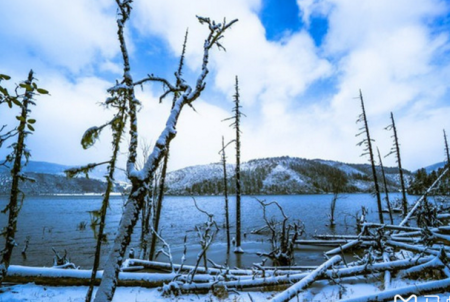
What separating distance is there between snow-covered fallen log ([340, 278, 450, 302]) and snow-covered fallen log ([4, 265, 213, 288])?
4.40 meters

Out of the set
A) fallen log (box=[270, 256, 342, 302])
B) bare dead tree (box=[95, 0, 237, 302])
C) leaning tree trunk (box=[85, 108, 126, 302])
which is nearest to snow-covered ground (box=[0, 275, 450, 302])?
fallen log (box=[270, 256, 342, 302])

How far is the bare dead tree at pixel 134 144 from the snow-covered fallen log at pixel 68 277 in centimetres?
351

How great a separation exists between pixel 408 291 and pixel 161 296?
6.52 metres

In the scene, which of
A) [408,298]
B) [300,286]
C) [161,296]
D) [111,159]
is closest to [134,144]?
[111,159]

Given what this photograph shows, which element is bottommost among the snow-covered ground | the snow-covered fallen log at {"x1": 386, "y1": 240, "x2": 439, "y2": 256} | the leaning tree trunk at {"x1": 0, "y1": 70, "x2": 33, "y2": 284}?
the snow-covered ground

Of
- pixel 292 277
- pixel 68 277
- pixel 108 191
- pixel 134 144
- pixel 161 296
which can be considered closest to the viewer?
pixel 134 144

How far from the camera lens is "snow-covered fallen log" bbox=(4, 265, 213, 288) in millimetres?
7086

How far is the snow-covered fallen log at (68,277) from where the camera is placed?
709 cm

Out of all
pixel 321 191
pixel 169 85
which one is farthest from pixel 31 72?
pixel 321 191

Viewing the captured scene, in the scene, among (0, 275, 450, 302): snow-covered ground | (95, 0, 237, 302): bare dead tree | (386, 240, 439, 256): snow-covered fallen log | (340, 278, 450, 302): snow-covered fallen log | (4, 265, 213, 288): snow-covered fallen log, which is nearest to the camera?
(95, 0, 237, 302): bare dead tree

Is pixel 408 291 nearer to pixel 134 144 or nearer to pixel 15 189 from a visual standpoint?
pixel 134 144

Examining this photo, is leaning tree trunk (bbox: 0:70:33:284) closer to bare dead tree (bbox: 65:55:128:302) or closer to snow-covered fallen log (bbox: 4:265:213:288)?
snow-covered fallen log (bbox: 4:265:213:288)

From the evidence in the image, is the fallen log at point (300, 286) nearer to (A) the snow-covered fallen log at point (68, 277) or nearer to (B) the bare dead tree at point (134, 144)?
(A) the snow-covered fallen log at point (68, 277)

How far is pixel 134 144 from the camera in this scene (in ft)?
16.7
